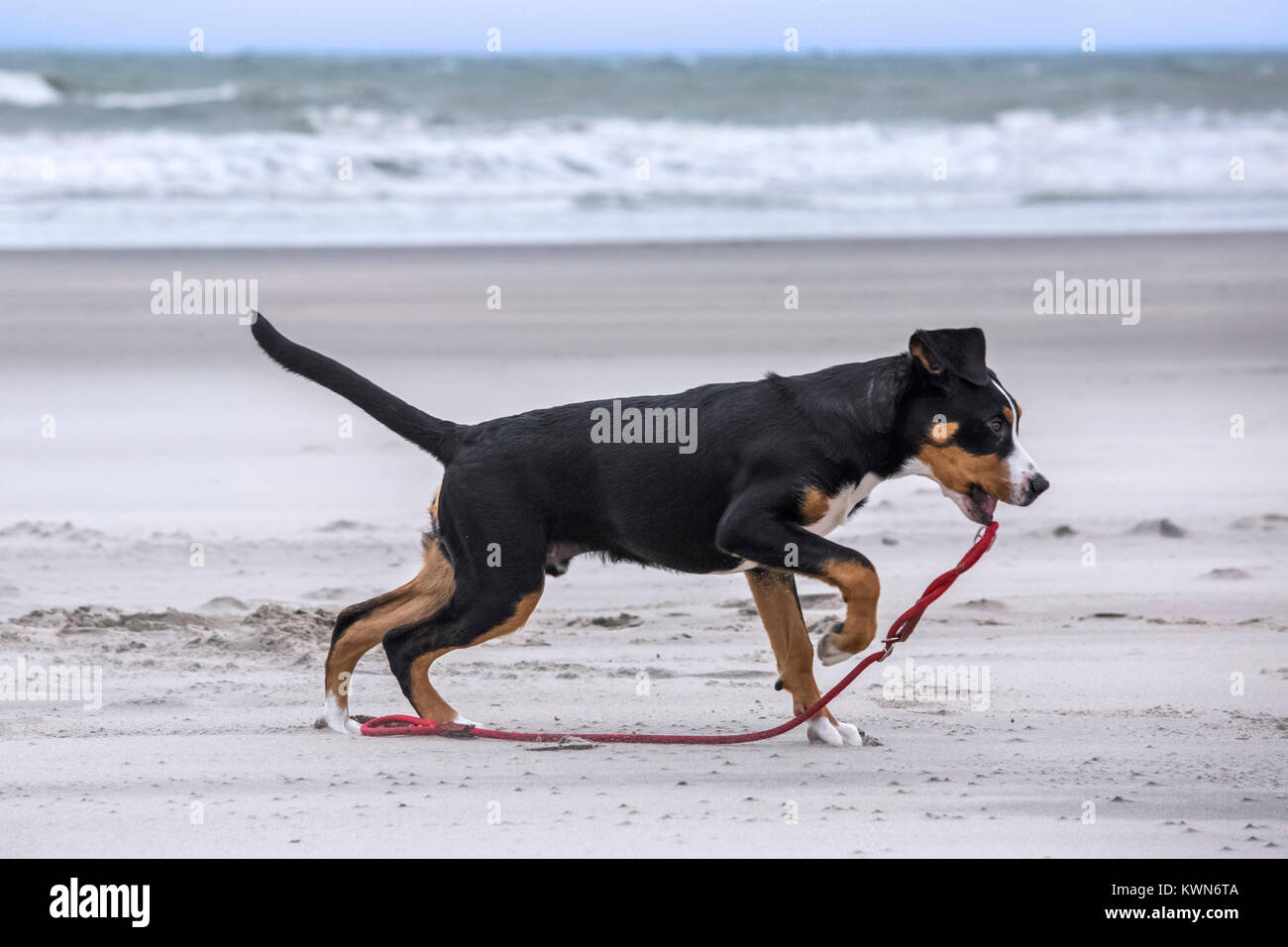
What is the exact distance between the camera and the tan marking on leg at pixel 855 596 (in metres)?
5.46

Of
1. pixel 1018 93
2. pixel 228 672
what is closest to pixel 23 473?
pixel 228 672

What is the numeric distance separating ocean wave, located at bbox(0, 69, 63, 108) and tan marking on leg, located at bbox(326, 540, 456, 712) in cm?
3034

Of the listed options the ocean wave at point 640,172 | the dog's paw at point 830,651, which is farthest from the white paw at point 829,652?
the ocean wave at point 640,172

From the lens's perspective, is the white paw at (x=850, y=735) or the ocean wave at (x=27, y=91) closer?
the white paw at (x=850, y=735)

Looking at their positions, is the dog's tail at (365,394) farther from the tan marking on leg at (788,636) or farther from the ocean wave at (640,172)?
the ocean wave at (640,172)

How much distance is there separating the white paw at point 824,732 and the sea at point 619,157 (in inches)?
615

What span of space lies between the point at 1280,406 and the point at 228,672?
8.31m

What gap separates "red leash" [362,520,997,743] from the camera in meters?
5.81

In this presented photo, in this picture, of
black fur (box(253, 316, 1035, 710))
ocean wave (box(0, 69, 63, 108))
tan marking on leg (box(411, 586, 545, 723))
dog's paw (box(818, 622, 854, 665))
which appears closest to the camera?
dog's paw (box(818, 622, 854, 665))

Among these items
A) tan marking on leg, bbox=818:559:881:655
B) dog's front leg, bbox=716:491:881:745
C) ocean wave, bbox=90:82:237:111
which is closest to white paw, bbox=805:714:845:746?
dog's front leg, bbox=716:491:881:745

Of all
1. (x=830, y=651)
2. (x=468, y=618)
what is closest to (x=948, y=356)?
(x=830, y=651)

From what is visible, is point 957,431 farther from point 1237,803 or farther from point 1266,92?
point 1266,92

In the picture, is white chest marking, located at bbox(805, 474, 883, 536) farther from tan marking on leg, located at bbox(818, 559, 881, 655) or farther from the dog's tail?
the dog's tail

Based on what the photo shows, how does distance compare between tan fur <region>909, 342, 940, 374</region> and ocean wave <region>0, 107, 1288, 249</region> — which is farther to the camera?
ocean wave <region>0, 107, 1288, 249</region>
